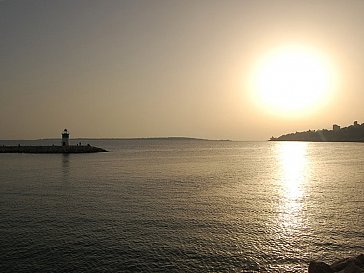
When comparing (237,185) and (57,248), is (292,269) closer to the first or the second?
(57,248)

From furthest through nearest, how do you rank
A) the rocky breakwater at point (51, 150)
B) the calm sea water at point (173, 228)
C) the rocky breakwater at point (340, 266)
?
the rocky breakwater at point (51, 150)
the calm sea water at point (173, 228)
the rocky breakwater at point (340, 266)

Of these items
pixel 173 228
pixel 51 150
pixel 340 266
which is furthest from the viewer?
pixel 51 150

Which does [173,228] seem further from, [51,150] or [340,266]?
[51,150]

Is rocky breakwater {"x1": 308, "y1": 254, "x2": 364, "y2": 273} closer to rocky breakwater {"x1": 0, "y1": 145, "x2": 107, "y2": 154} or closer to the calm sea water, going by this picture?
the calm sea water

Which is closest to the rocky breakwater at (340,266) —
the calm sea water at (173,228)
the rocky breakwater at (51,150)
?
the calm sea water at (173,228)

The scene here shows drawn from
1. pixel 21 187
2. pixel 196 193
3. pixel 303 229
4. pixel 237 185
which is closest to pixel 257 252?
pixel 303 229

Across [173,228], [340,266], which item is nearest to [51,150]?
[173,228]

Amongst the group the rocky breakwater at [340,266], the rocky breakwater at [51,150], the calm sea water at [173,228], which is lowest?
the calm sea water at [173,228]

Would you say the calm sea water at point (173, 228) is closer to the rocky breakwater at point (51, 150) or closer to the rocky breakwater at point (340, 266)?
the rocky breakwater at point (340, 266)

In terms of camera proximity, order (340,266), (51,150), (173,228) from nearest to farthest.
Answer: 1. (340,266)
2. (173,228)
3. (51,150)

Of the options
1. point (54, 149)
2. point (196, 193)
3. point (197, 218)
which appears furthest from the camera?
point (54, 149)

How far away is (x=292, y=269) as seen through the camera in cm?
1720

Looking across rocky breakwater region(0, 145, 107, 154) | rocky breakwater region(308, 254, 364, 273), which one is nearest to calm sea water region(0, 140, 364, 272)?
rocky breakwater region(308, 254, 364, 273)

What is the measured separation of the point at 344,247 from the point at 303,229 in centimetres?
429
